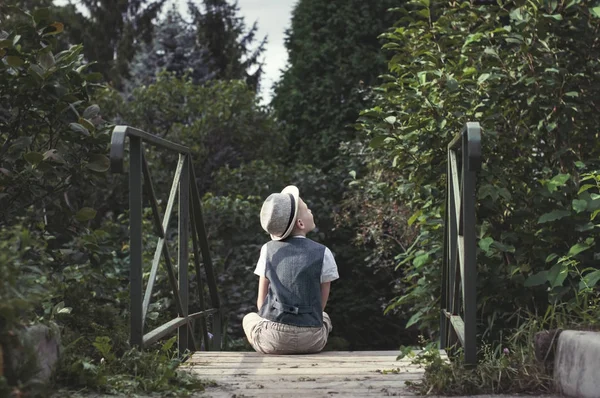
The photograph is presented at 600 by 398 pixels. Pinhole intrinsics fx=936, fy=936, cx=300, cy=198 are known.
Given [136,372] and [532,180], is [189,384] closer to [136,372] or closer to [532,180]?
[136,372]

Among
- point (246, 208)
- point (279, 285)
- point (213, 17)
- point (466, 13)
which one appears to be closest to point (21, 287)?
point (279, 285)

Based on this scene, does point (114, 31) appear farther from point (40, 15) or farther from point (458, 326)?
point (458, 326)

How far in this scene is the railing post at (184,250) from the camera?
482cm

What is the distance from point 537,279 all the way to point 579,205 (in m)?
0.42

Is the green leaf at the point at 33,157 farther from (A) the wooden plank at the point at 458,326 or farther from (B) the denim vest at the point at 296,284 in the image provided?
(A) the wooden plank at the point at 458,326

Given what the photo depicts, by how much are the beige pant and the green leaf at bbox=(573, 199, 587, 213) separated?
138cm

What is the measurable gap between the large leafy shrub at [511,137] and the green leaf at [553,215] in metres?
0.03

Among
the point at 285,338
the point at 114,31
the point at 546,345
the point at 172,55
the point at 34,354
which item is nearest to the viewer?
the point at 34,354

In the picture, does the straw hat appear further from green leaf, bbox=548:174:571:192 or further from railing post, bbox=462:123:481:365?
railing post, bbox=462:123:481:365

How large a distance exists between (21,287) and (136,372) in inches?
34.0

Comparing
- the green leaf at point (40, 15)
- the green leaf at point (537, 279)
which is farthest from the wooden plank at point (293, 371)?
the green leaf at point (40, 15)

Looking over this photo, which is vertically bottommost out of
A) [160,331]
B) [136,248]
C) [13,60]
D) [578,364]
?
[578,364]

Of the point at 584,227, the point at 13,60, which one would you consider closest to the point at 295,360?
the point at 584,227

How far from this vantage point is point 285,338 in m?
4.73
